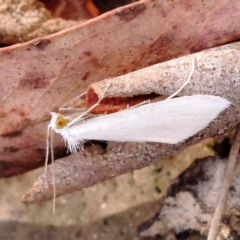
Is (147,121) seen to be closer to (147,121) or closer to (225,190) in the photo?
(147,121)

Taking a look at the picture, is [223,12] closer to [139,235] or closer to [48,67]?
[48,67]

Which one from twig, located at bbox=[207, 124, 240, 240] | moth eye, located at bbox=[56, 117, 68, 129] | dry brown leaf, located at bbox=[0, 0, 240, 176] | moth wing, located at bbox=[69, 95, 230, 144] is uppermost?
dry brown leaf, located at bbox=[0, 0, 240, 176]

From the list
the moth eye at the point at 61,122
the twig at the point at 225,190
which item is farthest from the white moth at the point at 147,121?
the twig at the point at 225,190

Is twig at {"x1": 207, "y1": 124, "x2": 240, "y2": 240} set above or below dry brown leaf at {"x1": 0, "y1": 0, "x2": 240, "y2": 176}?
below

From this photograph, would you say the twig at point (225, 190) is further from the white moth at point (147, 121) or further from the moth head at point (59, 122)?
the moth head at point (59, 122)

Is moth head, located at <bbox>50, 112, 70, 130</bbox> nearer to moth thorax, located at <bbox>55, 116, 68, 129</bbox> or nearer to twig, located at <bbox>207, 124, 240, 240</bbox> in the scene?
moth thorax, located at <bbox>55, 116, 68, 129</bbox>

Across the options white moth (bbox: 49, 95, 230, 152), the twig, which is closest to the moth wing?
white moth (bbox: 49, 95, 230, 152)

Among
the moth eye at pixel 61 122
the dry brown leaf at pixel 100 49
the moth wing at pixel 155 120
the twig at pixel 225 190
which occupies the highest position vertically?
the dry brown leaf at pixel 100 49

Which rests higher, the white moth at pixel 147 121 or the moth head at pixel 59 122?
the moth head at pixel 59 122

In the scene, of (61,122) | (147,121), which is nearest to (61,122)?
(61,122)
